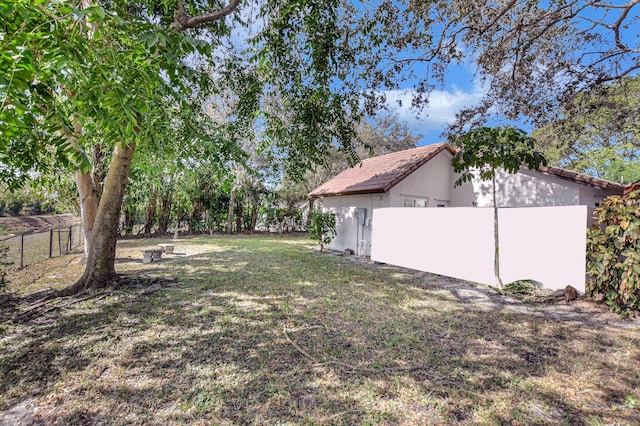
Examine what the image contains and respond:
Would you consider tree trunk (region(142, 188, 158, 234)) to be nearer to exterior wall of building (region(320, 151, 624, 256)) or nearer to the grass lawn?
exterior wall of building (region(320, 151, 624, 256))

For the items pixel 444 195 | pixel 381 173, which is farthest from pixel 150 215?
pixel 444 195

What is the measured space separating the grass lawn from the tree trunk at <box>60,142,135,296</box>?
0.87m

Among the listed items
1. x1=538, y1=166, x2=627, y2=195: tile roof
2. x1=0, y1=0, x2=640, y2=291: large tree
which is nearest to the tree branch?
x1=0, y1=0, x2=640, y2=291: large tree

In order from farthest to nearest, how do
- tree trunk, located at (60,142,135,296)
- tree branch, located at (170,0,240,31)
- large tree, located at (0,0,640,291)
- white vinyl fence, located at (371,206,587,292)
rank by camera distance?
tree trunk, located at (60,142,135,296), white vinyl fence, located at (371,206,587,292), large tree, located at (0,0,640,291), tree branch, located at (170,0,240,31)

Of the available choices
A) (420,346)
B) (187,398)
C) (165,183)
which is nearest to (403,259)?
(420,346)

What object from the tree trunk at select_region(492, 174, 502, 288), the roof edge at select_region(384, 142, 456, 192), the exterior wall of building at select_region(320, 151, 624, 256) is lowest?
the tree trunk at select_region(492, 174, 502, 288)

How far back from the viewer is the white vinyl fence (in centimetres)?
604

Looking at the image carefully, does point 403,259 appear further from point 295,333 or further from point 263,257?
point 295,333

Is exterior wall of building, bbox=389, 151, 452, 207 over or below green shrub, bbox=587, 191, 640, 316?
over

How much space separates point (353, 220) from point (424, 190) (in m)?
3.11

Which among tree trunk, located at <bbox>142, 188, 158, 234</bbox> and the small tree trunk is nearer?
tree trunk, located at <bbox>142, 188, 158, 234</bbox>

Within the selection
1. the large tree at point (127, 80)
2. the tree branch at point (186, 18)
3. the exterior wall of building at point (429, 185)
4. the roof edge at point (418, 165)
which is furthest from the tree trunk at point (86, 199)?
the exterior wall of building at point (429, 185)

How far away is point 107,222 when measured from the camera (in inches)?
243

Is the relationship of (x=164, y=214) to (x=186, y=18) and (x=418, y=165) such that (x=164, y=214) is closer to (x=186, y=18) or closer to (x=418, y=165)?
(x=186, y=18)
